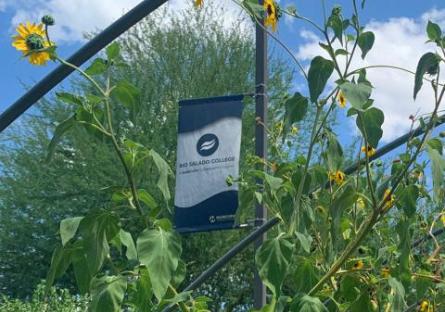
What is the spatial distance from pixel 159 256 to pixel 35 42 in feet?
2.52

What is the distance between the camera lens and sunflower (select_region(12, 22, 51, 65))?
8.23 ft

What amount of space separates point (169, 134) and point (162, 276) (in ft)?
47.6

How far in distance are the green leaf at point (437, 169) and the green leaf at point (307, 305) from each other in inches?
16.5

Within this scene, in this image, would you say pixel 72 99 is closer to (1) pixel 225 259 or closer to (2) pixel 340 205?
(2) pixel 340 205

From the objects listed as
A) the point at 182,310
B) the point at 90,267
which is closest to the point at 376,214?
the point at 182,310

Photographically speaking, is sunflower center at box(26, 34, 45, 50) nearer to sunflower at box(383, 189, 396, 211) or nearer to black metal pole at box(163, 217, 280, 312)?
sunflower at box(383, 189, 396, 211)

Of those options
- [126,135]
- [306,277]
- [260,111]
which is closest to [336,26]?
[306,277]

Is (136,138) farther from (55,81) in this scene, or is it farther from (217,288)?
(55,81)

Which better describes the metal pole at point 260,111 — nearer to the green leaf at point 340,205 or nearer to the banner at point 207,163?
the banner at point 207,163

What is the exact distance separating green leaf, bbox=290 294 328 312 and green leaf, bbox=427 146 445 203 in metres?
0.42

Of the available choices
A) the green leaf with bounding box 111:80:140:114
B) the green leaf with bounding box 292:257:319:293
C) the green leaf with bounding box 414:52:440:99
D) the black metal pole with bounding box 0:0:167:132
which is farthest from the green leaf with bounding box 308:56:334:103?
the black metal pole with bounding box 0:0:167:132

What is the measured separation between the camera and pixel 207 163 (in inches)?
198

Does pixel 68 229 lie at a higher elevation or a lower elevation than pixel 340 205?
lower

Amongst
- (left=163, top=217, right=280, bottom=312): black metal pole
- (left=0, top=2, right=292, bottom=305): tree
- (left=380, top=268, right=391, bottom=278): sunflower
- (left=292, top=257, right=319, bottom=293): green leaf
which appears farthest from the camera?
(left=0, top=2, right=292, bottom=305): tree
